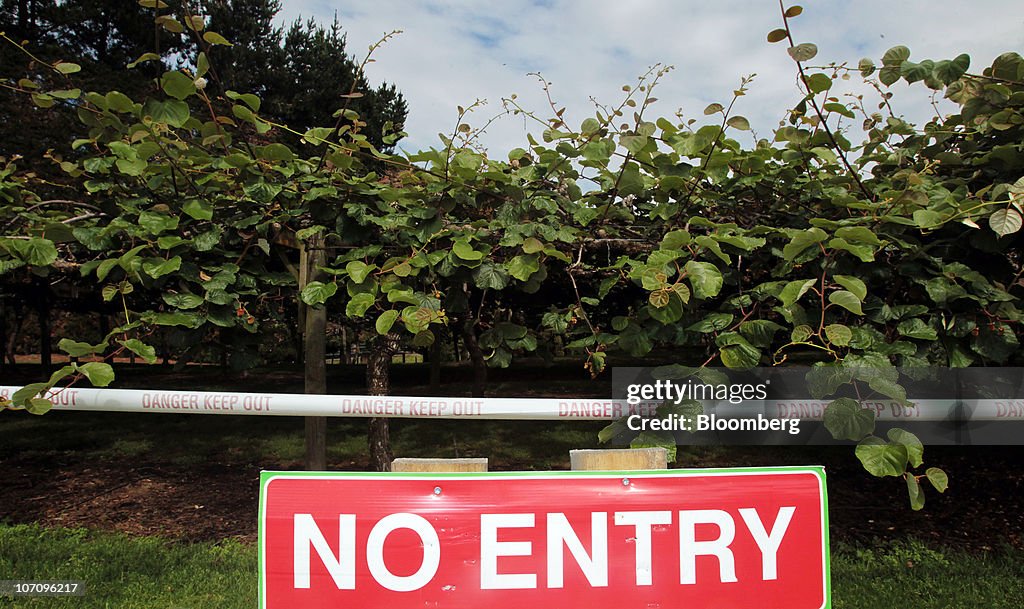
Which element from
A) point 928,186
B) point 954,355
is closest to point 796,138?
point 928,186

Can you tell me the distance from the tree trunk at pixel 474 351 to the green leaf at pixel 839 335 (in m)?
0.98

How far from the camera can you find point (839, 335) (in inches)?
61.3

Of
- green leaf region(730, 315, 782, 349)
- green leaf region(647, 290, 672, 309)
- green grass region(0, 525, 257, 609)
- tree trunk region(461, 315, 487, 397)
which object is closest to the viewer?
green leaf region(647, 290, 672, 309)

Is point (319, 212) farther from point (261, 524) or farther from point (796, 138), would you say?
point (796, 138)

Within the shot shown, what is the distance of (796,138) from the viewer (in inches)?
76.3

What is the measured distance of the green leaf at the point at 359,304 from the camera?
5.65 ft

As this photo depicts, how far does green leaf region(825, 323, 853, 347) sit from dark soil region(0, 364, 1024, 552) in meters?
2.70

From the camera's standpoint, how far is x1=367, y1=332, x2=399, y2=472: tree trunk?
2389 mm

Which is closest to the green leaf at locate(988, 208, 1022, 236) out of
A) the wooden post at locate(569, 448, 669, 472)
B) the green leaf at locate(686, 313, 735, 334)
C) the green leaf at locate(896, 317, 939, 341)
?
the green leaf at locate(896, 317, 939, 341)

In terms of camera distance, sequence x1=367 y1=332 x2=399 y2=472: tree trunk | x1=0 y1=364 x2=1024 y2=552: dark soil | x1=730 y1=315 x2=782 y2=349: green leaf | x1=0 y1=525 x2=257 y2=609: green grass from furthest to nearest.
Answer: x1=0 y1=364 x2=1024 y2=552: dark soil < x1=0 y1=525 x2=257 y2=609: green grass < x1=367 y1=332 x2=399 y2=472: tree trunk < x1=730 y1=315 x2=782 y2=349: green leaf

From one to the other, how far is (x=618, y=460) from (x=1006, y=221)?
110 cm

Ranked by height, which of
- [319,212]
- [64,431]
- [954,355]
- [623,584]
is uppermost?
[319,212]

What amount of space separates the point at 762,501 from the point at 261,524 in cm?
111

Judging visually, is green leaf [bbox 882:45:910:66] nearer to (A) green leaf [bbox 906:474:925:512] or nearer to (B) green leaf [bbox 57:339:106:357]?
(A) green leaf [bbox 906:474:925:512]
